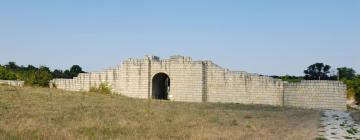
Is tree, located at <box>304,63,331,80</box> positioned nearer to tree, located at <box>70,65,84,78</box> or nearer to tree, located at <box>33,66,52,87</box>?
tree, located at <box>70,65,84,78</box>

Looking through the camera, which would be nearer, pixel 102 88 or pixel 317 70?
pixel 102 88

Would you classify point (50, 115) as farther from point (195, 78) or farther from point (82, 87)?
point (82, 87)

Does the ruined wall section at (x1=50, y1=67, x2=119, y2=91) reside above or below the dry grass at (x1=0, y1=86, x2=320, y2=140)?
above

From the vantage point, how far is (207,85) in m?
34.6

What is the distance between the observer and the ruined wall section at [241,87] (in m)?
32.5

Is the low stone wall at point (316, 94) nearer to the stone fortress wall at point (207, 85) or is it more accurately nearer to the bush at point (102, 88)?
the stone fortress wall at point (207, 85)

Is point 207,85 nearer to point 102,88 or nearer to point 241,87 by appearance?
point 241,87

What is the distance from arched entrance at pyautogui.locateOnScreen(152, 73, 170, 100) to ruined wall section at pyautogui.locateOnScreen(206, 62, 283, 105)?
4462mm

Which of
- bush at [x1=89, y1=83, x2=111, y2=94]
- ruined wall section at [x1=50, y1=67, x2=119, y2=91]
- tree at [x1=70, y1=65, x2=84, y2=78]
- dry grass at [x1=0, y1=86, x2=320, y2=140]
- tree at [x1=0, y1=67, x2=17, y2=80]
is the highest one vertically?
tree at [x1=70, y1=65, x2=84, y2=78]

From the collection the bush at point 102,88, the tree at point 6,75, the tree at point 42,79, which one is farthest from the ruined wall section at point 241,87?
the tree at point 6,75

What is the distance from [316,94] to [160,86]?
1261cm

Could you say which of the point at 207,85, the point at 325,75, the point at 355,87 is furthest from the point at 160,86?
the point at 325,75

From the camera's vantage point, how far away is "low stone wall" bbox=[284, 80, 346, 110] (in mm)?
30547

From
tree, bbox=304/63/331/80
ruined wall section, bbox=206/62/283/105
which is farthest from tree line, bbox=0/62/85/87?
tree, bbox=304/63/331/80
